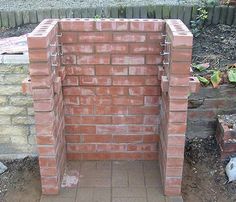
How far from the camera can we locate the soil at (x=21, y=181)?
3.48 m

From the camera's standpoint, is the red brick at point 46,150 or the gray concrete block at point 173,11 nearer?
the red brick at point 46,150

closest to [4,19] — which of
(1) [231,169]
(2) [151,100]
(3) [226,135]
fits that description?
(2) [151,100]

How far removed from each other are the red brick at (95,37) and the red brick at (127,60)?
6.9 inches

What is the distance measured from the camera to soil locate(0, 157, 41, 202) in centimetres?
348

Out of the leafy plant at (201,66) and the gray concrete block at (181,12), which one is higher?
the gray concrete block at (181,12)

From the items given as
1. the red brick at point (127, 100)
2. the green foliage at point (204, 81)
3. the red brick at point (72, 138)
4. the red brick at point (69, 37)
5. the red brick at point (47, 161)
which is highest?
the red brick at point (69, 37)

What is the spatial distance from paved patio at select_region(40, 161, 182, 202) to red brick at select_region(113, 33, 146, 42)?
4.14 ft

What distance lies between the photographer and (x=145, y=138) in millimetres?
3791

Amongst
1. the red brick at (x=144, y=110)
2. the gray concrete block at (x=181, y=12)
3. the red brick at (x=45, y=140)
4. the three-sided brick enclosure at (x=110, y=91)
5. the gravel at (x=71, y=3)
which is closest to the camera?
the three-sided brick enclosure at (x=110, y=91)

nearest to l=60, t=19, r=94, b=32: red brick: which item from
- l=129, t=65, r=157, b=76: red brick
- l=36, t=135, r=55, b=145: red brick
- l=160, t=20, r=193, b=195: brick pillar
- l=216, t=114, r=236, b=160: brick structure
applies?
l=129, t=65, r=157, b=76: red brick

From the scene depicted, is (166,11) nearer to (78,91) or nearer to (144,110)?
(144,110)

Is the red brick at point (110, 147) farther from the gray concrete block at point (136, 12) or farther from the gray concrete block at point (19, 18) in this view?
the gray concrete block at point (19, 18)

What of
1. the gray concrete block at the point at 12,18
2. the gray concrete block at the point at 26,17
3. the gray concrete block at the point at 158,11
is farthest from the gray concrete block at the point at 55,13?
the gray concrete block at the point at 158,11

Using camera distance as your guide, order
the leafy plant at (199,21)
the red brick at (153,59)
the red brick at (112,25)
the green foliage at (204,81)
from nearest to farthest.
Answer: the red brick at (112,25), the red brick at (153,59), the green foliage at (204,81), the leafy plant at (199,21)
